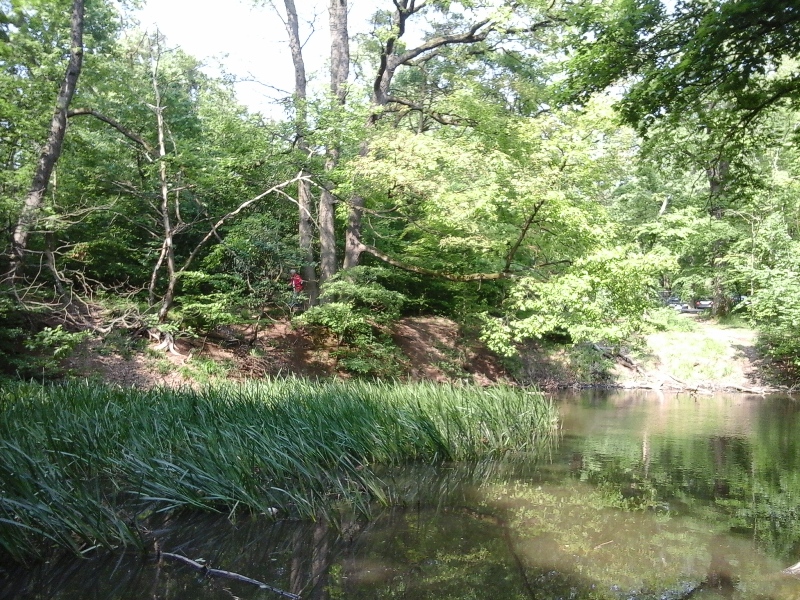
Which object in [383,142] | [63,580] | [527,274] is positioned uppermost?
[383,142]

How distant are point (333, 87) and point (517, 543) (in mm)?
11864

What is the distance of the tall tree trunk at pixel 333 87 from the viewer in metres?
13.1

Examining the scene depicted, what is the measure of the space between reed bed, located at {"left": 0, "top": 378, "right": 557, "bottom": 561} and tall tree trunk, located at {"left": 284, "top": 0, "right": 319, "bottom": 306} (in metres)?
5.65

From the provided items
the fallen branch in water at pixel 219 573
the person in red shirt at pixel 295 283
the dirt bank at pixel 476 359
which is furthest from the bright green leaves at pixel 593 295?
the fallen branch in water at pixel 219 573

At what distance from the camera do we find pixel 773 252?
16.5m

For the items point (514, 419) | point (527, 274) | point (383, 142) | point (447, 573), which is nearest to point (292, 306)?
point (383, 142)

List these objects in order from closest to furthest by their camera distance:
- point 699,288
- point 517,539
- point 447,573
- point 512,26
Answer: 1. point 447,573
2. point 517,539
3. point 512,26
4. point 699,288

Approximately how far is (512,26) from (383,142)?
14.9ft

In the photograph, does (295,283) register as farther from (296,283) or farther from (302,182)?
(302,182)

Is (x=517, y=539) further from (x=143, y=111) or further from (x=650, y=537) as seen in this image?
(x=143, y=111)

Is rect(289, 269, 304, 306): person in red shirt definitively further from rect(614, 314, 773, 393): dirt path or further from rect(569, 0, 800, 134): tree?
rect(614, 314, 773, 393): dirt path

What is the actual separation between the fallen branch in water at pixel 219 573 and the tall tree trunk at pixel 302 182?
319 inches

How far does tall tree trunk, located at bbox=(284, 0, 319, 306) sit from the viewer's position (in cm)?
1159

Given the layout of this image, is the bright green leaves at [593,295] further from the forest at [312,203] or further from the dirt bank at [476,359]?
the dirt bank at [476,359]
